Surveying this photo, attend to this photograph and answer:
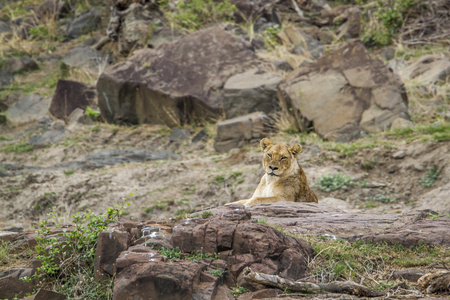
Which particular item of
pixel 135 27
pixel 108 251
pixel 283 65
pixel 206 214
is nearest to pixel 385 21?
pixel 283 65

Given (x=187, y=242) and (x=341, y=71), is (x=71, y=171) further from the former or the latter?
(x=187, y=242)

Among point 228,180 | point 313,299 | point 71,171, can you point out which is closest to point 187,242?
point 313,299

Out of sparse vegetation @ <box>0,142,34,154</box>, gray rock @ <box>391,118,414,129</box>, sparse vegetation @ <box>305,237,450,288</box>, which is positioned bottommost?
sparse vegetation @ <box>0,142,34,154</box>

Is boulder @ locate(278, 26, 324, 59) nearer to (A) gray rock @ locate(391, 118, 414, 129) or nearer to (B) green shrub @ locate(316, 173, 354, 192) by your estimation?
(A) gray rock @ locate(391, 118, 414, 129)

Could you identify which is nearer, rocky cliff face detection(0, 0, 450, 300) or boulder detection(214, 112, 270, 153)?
rocky cliff face detection(0, 0, 450, 300)

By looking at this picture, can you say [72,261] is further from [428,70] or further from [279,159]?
[428,70]

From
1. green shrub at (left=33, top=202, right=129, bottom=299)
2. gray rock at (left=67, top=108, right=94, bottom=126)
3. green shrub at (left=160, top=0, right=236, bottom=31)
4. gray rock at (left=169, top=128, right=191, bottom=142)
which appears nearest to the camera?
green shrub at (left=33, top=202, right=129, bottom=299)

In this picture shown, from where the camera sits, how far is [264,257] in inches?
223

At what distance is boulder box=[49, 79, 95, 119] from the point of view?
784 inches

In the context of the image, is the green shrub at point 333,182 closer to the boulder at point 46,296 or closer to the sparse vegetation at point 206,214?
the sparse vegetation at point 206,214

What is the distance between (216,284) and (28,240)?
293 cm

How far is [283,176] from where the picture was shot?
9.48m

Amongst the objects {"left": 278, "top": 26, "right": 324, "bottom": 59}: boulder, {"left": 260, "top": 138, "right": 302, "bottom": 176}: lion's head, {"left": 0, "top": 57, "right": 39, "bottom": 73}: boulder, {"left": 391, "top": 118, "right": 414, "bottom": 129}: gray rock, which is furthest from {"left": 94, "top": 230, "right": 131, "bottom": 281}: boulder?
{"left": 0, "top": 57, "right": 39, "bottom": 73}: boulder

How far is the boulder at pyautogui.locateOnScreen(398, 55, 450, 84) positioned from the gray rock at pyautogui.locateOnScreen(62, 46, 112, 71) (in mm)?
11742
